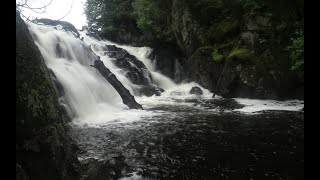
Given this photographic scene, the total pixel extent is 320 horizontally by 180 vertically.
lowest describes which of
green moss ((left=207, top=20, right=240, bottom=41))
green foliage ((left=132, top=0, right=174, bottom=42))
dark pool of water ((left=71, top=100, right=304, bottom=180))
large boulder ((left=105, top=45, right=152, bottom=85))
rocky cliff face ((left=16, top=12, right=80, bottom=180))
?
dark pool of water ((left=71, top=100, right=304, bottom=180))

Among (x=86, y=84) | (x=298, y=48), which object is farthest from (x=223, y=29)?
(x=86, y=84)

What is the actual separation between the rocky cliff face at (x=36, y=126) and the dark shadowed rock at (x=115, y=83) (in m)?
8.56

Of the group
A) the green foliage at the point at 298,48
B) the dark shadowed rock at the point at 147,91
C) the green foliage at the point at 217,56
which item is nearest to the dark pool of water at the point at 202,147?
the green foliage at the point at 298,48

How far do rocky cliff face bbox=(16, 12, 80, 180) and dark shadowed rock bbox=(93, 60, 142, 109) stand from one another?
8563mm

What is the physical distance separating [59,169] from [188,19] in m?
19.6

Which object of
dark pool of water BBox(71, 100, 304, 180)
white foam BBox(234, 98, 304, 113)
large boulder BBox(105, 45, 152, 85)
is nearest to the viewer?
dark pool of water BBox(71, 100, 304, 180)

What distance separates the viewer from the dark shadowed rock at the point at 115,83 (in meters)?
14.1

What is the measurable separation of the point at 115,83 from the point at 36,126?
9833 mm

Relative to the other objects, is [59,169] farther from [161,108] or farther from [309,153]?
[161,108]

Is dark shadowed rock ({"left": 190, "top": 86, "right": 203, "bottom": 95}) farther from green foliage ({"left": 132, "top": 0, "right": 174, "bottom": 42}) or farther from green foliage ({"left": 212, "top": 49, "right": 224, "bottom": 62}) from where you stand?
green foliage ({"left": 132, "top": 0, "right": 174, "bottom": 42})

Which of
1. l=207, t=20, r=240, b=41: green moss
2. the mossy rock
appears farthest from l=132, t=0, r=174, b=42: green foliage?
l=207, t=20, r=240, b=41: green moss

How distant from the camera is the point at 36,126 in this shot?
4363mm

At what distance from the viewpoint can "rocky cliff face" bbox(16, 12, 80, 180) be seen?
4.11m

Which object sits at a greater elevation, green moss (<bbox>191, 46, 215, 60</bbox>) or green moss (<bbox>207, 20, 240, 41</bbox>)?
green moss (<bbox>207, 20, 240, 41</bbox>)
